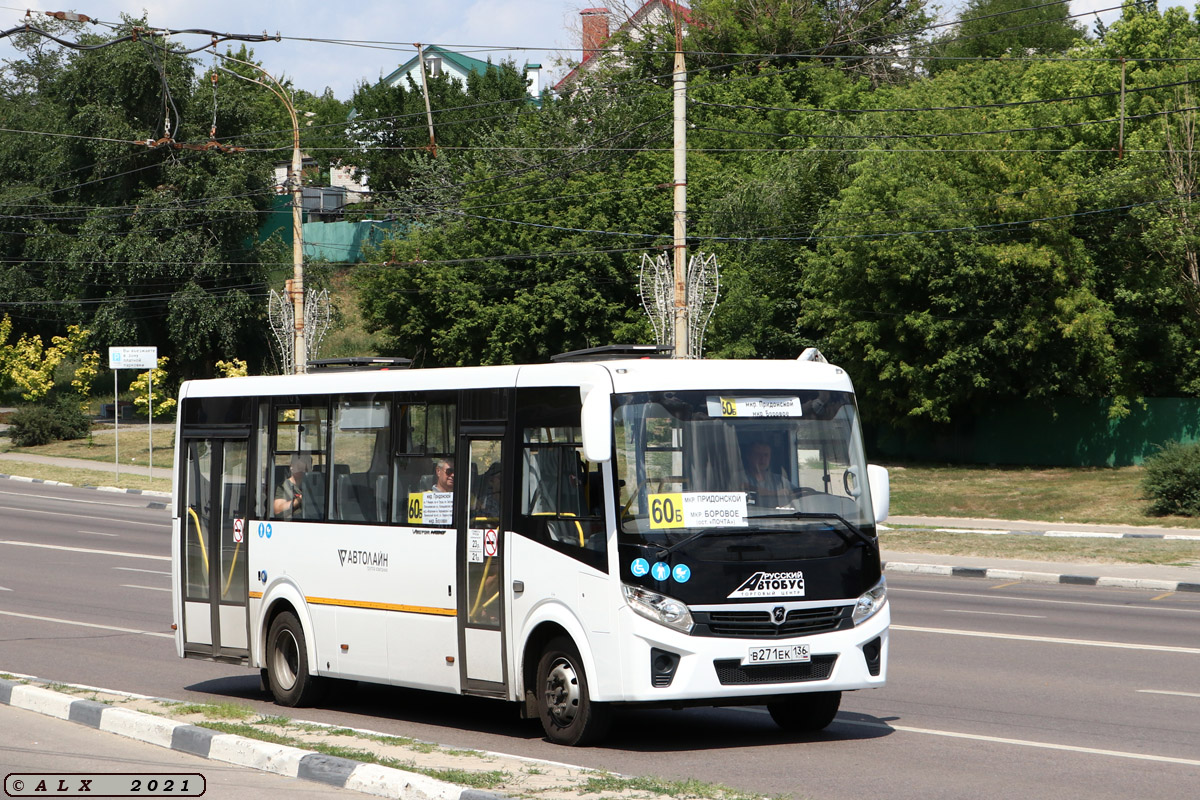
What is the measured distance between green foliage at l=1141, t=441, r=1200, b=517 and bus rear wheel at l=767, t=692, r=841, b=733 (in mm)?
23672

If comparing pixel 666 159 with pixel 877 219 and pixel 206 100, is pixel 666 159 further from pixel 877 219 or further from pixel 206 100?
pixel 206 100

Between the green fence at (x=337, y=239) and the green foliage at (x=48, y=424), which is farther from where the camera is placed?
the green fence at (x=337, y=239)

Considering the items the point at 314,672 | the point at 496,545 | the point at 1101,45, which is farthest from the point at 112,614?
the point at 1101,45

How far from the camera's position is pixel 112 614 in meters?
17.3

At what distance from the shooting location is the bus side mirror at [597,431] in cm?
863

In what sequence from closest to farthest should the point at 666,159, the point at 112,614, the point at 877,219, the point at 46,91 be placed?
the point at 112,614 < the point at 877,219 < the point at 666,159 < the point at 46,91

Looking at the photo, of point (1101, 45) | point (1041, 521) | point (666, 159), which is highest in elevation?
point (1101, 45)

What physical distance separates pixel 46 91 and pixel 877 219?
58144mm

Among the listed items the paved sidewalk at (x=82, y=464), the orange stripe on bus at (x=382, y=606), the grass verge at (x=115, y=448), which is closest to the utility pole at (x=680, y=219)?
the orange stripe on bus at (x=382, y=606)

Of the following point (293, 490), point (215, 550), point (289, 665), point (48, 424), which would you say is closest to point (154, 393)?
point (48, 424)

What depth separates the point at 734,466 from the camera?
9055 millimetres

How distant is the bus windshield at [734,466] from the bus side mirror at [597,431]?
9.8 inches

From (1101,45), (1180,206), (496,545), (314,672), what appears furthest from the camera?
(1101,45)

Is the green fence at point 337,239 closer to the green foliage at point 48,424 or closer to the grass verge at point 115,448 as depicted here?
the grass verge at point 115,448
